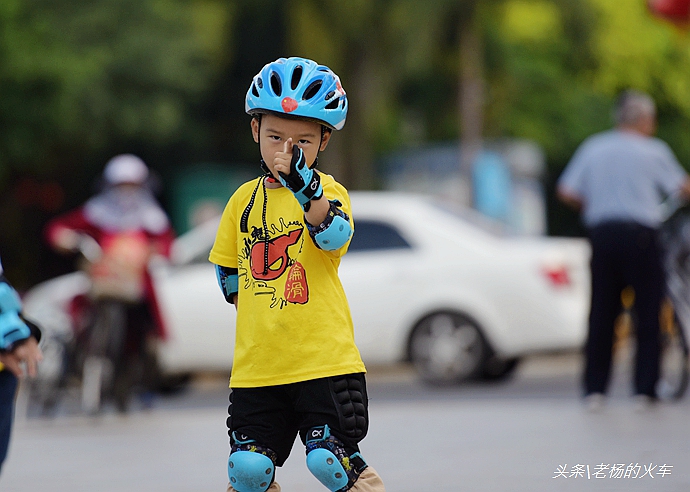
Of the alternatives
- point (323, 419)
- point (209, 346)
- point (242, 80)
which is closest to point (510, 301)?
point (209, 346)

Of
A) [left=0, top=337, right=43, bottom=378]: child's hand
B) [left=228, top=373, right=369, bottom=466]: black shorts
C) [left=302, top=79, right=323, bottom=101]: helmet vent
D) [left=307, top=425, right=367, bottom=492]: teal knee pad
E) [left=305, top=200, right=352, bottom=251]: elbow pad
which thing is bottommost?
[left=307, top=425, right=367, bottom=492]: teal knee pad

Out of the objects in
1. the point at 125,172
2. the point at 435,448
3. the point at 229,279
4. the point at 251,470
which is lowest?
the point at 435,448

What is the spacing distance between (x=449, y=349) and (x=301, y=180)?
8110 millimetres

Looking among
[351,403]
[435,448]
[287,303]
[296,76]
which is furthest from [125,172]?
[351,403]

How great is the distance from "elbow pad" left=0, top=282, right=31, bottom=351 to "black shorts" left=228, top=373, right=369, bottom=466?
76 cm

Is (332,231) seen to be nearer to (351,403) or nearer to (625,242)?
(351,403)

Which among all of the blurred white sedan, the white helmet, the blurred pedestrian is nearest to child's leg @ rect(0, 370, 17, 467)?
the blurred pedestrian

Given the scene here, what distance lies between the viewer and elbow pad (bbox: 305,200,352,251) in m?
4.28

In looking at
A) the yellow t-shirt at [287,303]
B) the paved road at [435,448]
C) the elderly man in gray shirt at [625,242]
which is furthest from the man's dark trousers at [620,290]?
the yellow t-shirt at [287,303]

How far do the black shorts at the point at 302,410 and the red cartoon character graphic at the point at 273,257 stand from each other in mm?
360

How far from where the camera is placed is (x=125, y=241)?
1061cm

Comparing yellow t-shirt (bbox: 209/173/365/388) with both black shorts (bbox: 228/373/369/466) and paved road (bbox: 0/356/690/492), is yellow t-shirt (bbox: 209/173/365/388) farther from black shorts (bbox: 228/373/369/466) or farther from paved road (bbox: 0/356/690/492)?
paved road (bbox: 0/356/690/492)

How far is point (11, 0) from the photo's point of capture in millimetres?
19141

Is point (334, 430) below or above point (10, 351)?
below
